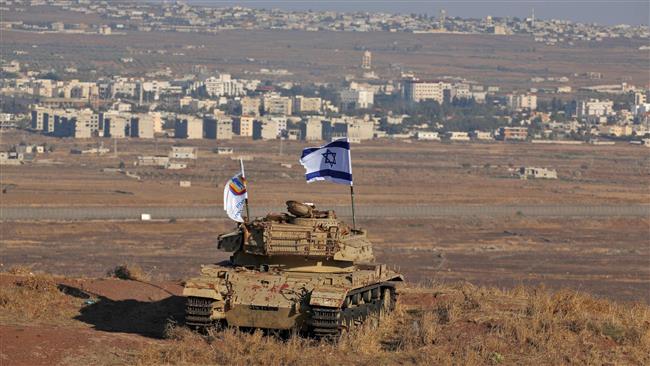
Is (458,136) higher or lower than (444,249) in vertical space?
lower

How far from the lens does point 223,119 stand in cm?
14700

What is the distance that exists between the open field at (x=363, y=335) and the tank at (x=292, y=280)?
1.21 ft

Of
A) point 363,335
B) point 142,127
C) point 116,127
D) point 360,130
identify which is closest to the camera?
point 363,335

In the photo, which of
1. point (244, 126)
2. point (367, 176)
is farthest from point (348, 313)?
point (244, 126)

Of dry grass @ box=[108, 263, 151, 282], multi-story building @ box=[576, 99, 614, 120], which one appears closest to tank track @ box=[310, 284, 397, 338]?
dry grass @ box=[108, 263, 151, 282]

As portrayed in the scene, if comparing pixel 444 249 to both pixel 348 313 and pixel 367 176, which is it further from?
pixel 367 176

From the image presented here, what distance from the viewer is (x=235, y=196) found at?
74.8 ft

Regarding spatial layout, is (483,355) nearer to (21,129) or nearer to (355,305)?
(355,305)

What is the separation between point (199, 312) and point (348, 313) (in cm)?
193

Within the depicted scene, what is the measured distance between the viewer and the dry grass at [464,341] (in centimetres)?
1891

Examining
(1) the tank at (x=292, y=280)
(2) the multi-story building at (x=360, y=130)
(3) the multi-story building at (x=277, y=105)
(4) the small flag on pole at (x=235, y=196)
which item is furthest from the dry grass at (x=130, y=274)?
(3) the multi-story building at (x=277, y=105)

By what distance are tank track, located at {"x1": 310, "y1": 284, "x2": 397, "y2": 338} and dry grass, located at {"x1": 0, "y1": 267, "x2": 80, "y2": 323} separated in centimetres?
384

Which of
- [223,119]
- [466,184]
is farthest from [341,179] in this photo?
[223,119]

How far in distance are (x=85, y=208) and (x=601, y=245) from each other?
2264 centimetres
